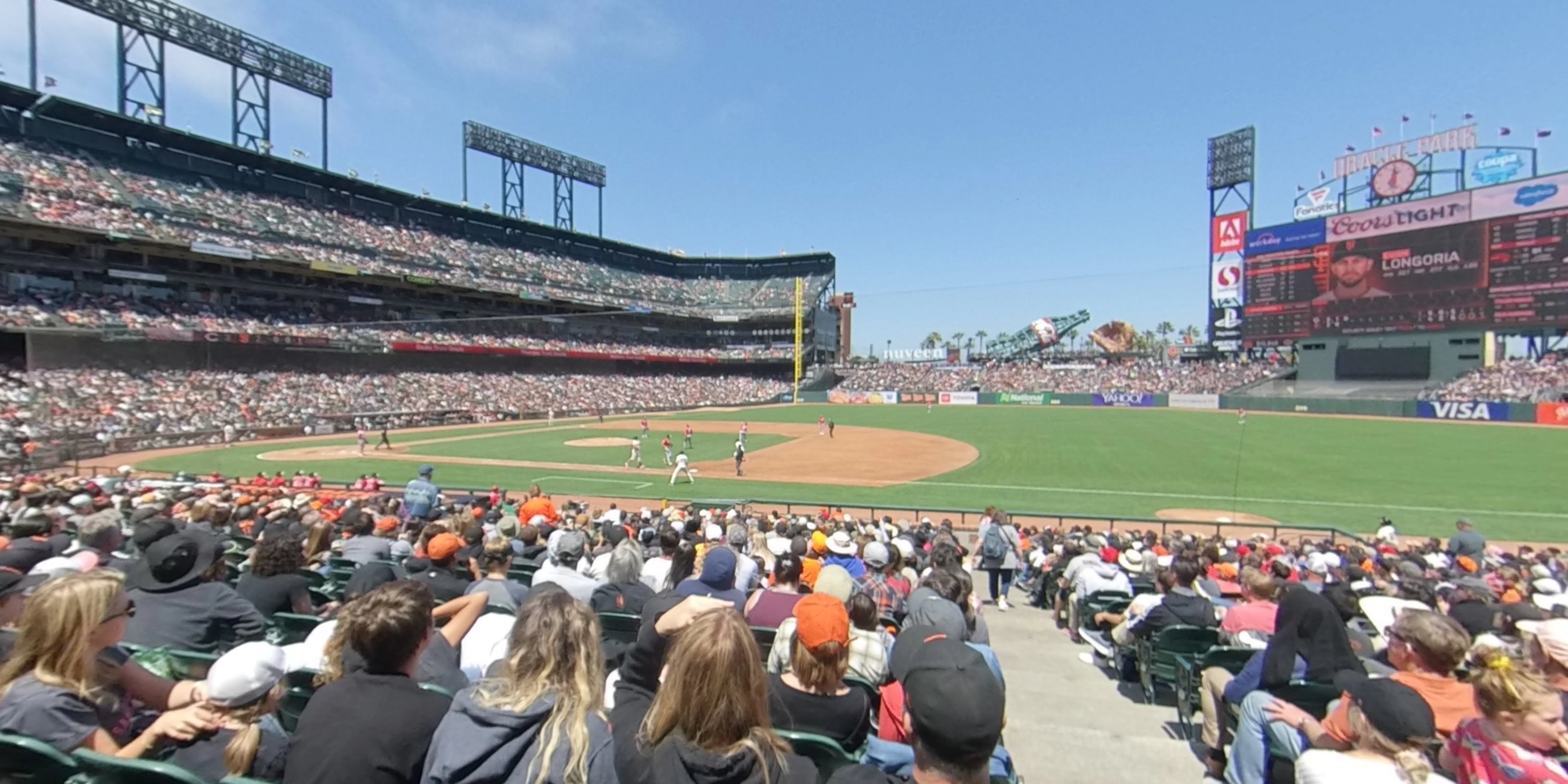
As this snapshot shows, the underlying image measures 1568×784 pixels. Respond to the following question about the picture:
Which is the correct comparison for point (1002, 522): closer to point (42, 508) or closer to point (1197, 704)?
point (1197, 704)

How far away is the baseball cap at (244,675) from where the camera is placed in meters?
2.78

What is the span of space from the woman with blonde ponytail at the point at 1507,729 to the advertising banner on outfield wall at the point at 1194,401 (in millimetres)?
69120

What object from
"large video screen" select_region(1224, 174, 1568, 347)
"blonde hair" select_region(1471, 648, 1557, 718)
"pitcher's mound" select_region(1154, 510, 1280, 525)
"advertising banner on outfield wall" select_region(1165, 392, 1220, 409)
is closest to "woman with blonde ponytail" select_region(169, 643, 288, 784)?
"blonde hair" select_region(1471, 648, 1557, 718)

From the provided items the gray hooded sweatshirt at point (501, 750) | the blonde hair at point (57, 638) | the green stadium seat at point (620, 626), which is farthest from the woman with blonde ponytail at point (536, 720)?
the green stadium seat at point (620, 626)

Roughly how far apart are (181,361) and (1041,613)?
5204 cm

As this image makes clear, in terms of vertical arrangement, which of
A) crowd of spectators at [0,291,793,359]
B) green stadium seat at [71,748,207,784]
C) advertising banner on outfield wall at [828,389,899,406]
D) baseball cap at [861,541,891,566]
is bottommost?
advertising banner on outfield wall at [828,389,899,406]

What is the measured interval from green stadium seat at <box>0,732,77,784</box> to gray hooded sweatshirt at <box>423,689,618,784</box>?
5.61 feet

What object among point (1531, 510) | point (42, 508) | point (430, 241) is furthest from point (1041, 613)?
point (430, 241)

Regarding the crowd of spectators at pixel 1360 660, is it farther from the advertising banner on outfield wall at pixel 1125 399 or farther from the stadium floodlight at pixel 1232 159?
the stadium floodlight at pixel 1232 159

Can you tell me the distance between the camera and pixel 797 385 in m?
84.8

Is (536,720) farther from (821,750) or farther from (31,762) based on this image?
(31,762)

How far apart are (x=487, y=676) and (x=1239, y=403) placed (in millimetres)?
70926

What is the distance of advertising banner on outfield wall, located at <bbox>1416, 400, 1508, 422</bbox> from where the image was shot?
151 feet

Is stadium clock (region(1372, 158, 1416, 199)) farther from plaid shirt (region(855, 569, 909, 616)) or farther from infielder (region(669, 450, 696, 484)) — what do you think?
plaid shirt (region(855, 569, 909, 616))
